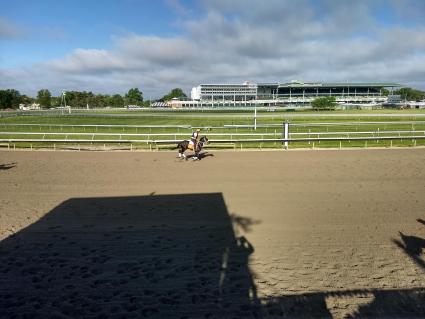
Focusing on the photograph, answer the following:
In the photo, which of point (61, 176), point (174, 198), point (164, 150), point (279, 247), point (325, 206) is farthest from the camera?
point (164, 150)

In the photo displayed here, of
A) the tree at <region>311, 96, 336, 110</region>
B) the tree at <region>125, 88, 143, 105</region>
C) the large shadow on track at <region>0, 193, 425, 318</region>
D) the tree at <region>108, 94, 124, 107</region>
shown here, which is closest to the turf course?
the large shadow on track at <region>0, 193, 425, 318</region>

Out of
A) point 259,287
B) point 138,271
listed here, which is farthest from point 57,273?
point 259,287

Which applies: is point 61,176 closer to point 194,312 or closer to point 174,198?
point 174,198

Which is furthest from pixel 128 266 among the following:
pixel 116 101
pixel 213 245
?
pixel 116 101

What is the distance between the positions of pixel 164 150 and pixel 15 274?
14.5 metres

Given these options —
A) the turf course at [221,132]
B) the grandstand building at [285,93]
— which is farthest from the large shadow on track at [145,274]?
the grandstand building at [285,93]

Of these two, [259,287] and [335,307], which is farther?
Result: [259,287]

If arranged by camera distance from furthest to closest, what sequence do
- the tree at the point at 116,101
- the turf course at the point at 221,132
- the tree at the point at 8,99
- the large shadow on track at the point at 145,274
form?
the tree at the point at 116,101 → the tree at the point at 8,99 → the turf course at the point at 221,132 → the large shadow on track at the point at 145,274

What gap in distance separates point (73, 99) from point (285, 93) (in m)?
73.8

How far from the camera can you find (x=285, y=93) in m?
130

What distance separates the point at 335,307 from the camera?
4352mm

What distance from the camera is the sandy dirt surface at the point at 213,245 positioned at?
4.47 m

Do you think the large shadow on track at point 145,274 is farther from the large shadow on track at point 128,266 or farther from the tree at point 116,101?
the tree at point 116,101

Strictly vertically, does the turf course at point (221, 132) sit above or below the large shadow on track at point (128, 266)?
above
